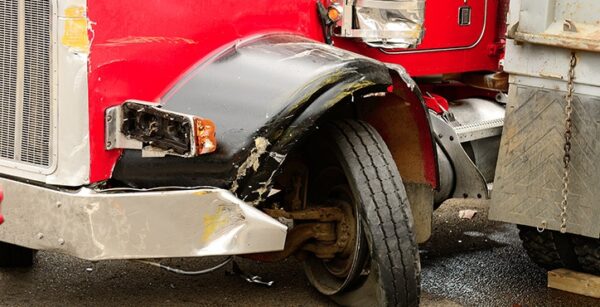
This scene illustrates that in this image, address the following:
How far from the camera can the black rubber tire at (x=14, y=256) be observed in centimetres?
580

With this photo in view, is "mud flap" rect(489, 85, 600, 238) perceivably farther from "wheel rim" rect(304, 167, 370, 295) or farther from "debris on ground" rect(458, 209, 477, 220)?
"debris on ground" rect(458, 209, 477, 220)

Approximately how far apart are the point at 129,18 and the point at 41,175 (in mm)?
716

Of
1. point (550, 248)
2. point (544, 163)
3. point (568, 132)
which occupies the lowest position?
point (550, 248)

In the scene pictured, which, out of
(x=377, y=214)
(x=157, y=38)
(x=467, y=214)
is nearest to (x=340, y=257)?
(x=377, y=214)

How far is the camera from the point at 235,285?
5.64 m

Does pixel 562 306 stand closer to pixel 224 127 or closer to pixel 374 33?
pixel 374 33

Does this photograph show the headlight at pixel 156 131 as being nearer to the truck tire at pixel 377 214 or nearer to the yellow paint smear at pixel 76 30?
the yellow paint smear at pixel 76 30

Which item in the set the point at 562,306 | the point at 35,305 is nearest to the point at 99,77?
the point at 35,305

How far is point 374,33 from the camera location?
5.45 meters

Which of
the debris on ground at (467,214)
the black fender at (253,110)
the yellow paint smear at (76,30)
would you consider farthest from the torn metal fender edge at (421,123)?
the debris on ground at (467,214)

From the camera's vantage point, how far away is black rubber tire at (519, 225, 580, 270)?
216 inches

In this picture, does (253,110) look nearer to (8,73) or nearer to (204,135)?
(204,135)

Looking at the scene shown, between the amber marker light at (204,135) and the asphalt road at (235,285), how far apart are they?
1230mm

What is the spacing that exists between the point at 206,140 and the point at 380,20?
143 cm
